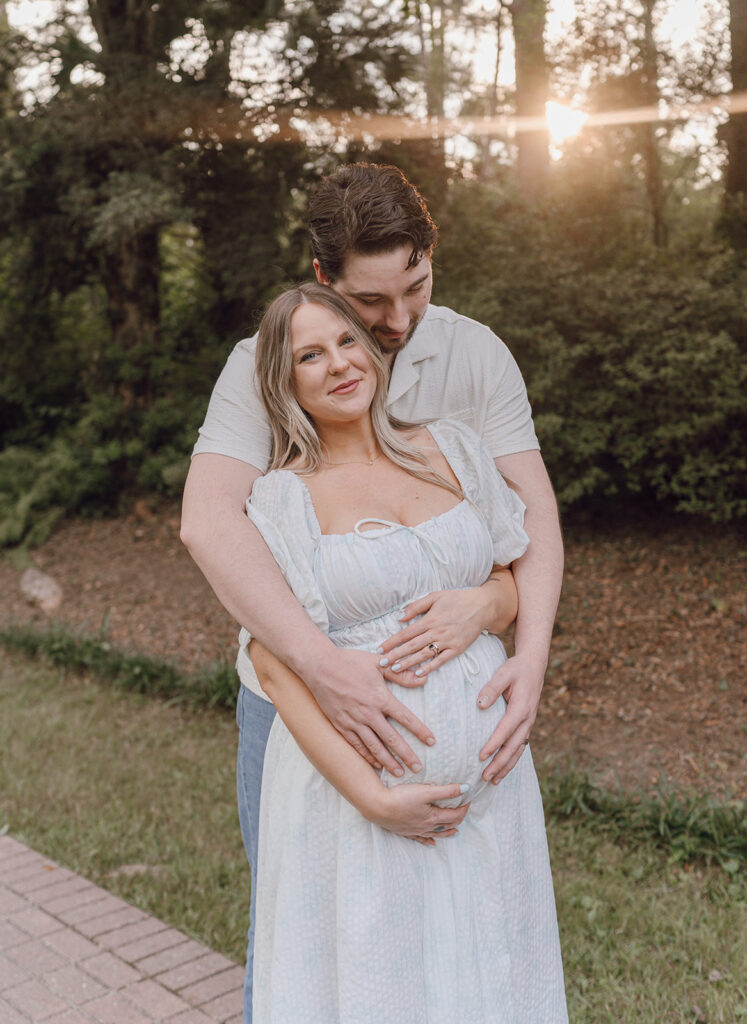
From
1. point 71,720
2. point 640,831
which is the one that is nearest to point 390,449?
point 640,831

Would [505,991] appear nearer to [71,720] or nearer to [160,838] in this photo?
[160,838]

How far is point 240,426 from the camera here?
2.46 m

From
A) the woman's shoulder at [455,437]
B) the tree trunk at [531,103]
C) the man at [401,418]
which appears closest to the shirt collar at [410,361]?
the man at [401,418]

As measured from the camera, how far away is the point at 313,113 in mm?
9008

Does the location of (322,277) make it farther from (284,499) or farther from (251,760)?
(251,760)

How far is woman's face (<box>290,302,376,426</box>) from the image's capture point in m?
2.30

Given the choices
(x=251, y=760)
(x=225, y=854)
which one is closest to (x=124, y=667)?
(x=225, y=854)

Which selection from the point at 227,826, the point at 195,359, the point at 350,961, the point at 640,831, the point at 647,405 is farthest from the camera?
the point at 195,359

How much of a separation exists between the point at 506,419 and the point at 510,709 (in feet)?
2.64

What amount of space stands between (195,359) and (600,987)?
8.81 metres

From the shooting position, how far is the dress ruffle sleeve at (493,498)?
7.82 feet

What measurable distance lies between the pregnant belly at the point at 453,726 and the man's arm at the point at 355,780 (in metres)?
0.04

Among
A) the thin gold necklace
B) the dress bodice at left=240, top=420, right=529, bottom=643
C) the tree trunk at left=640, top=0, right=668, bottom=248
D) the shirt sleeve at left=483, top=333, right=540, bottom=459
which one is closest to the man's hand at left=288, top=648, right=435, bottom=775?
the dress bodice at left=240, top=420, right=529, bottom=643

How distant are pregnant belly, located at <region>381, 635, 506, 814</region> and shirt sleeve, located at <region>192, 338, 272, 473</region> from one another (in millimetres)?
707
